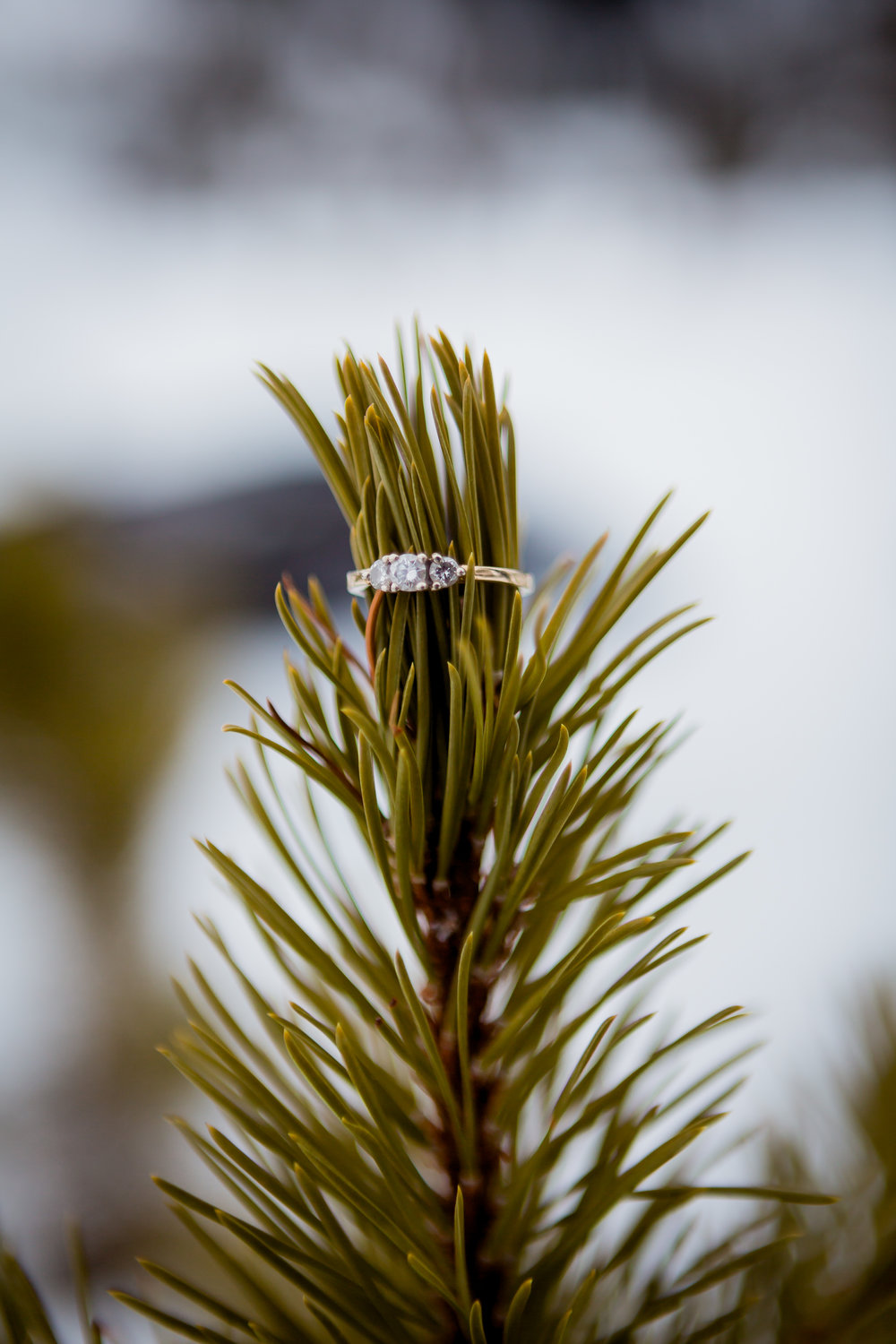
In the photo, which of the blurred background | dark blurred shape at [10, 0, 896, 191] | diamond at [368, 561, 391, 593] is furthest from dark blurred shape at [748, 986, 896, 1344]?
dark blurred shape at [10, 0, 896, 191]

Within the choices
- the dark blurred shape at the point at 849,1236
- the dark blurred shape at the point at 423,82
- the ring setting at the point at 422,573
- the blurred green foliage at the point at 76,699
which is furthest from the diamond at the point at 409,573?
the dark blurred shape at the point at 423,82

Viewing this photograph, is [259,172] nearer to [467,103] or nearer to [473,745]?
[467,103]

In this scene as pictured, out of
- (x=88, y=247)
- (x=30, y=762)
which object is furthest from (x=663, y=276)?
(x=30, y=762)

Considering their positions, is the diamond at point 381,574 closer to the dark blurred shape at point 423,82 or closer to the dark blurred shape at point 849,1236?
the dark blurred shape at point 849,1236

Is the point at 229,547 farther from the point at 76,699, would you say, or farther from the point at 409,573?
the point at 409,573

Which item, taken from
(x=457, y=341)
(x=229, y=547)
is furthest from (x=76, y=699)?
(x=457, y=341)
